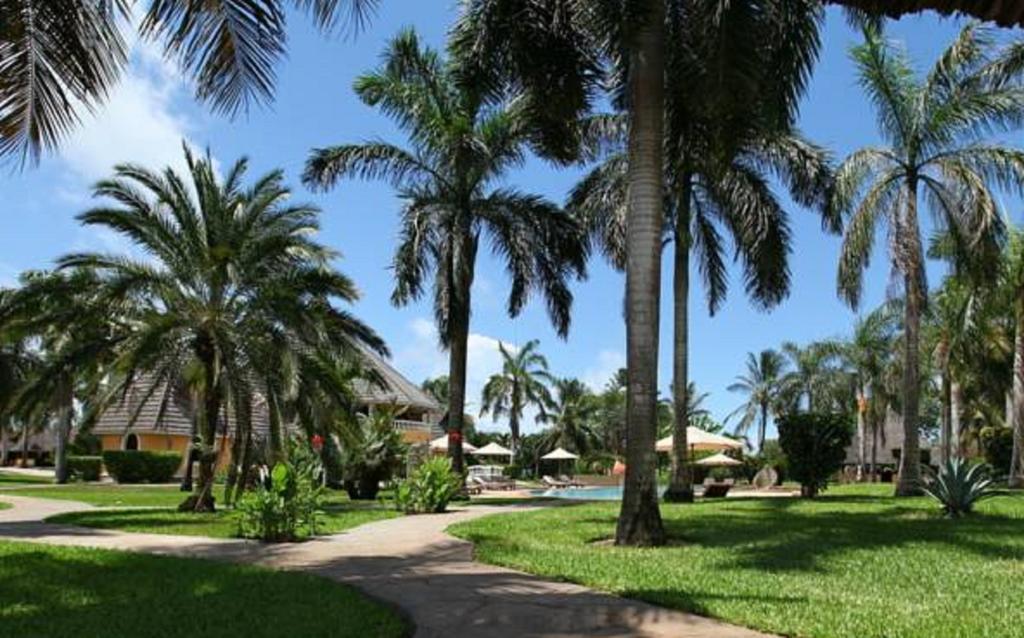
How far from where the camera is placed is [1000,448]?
126 ft

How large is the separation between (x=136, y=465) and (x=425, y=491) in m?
24.8

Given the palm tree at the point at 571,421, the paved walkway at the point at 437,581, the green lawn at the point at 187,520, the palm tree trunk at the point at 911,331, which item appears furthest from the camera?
the palm tree at the point at 571,421

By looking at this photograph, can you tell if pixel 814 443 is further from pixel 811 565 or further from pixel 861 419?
pixel 861 419

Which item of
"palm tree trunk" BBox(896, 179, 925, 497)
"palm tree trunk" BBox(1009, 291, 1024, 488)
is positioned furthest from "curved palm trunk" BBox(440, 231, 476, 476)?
"palm tree trunk" BBox(1009, 291, 1024, 488)

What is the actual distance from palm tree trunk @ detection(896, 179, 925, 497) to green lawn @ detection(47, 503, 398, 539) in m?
11.8

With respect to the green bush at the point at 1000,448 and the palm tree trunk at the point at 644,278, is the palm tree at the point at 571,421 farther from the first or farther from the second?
the palm tree trunk at the point at 644,278

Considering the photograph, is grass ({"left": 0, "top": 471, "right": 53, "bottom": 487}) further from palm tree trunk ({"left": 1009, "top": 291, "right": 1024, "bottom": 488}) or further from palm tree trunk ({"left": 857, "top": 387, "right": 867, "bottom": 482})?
palm tree trunk ({"left": 857, "top": 387, "right": 867, "bottom": 482})

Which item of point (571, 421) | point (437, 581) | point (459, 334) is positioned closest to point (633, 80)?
point (437, 581)

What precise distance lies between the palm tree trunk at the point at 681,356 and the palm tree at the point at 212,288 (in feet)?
25.4

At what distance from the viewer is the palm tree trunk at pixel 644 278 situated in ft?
41.9

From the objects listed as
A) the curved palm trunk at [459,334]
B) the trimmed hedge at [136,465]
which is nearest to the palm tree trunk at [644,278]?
the curved palm trunk at [459,334]

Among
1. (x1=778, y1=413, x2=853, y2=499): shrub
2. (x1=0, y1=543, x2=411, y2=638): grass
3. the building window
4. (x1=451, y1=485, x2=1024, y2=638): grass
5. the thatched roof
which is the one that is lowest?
(x1=0, y1=543, x2=411, y2=638): grass

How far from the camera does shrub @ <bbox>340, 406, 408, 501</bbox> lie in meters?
26.3

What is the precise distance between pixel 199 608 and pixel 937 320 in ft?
120
